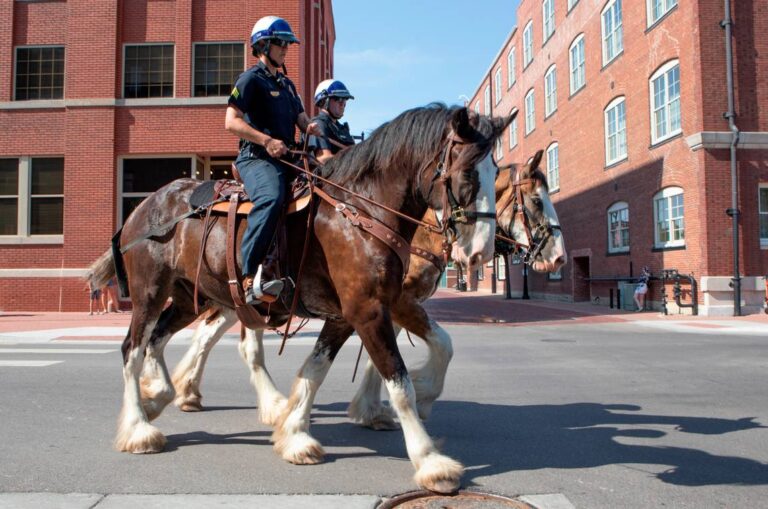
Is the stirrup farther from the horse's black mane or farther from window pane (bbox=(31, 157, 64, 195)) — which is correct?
window pane (bbox=(31, 157, 64, 195))

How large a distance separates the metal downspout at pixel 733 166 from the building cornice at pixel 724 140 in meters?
0.22

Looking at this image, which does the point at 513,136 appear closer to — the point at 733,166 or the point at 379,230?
the point at 733,166

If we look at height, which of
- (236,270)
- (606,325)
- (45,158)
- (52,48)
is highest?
(52,48)

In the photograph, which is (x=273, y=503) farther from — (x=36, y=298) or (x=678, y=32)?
(x=678, y=32)

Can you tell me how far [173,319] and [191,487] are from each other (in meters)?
2.06

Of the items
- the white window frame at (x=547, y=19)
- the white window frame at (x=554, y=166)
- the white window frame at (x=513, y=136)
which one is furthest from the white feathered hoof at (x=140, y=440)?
the white window frame at (x=513, y=136)

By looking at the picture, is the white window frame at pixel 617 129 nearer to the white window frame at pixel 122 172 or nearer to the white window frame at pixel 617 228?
the white window frame at pixel 617 228

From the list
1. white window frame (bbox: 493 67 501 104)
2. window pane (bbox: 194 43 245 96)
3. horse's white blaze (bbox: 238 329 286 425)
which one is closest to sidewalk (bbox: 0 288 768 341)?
window pane (bbox: 194 43 245 96)

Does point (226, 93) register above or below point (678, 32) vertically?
below

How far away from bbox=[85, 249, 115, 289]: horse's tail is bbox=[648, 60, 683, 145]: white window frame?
19392 mm

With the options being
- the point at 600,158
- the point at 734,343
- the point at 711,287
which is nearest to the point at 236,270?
the point at 734,343

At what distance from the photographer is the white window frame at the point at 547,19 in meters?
32.2

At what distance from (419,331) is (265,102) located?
7.38 feet

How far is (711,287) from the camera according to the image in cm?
1847
